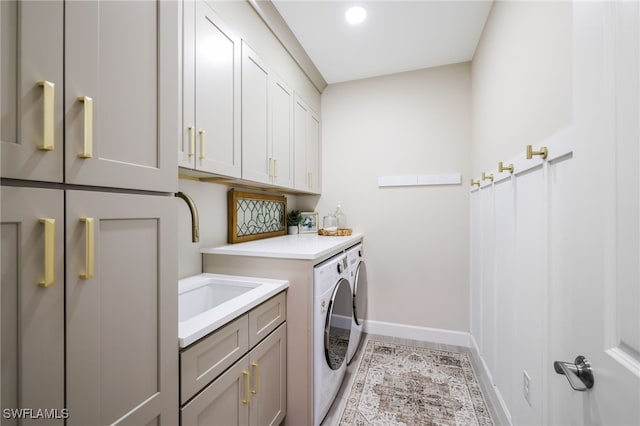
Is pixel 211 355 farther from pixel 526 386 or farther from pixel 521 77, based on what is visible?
pixel 521 77

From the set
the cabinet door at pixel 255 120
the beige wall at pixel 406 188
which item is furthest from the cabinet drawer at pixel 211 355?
the beige wall at pixel 406 188

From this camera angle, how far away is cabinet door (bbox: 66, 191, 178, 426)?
56cm

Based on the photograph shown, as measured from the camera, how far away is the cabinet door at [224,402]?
879 mm

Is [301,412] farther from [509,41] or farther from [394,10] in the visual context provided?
[394,10]

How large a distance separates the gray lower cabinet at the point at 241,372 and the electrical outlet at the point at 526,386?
1140mm

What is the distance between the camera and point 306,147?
253cm

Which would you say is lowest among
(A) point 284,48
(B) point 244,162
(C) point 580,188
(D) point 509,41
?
(C) point 580,188

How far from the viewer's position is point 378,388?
74.4 inches

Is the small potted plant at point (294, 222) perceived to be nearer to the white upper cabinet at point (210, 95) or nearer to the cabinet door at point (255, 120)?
the cabinet door at point (255, 120)

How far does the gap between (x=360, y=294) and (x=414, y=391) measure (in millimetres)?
806

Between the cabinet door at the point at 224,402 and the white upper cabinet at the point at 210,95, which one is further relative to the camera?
the white upper cabinet at the point at 210,95

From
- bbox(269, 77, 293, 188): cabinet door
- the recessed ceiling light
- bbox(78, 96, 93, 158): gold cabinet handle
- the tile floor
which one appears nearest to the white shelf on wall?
bbox(269, 77, 293, 188): cabinet door

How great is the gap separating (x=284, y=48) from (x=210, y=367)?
2158mm

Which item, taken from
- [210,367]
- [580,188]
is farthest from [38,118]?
[580,188]
